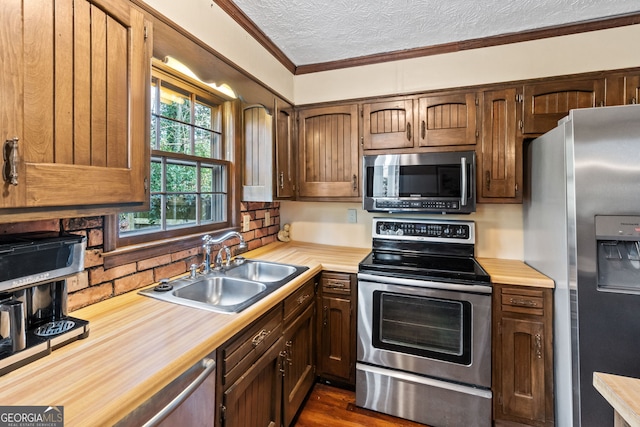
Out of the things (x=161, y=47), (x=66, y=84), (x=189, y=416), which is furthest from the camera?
(x=161, y=47)

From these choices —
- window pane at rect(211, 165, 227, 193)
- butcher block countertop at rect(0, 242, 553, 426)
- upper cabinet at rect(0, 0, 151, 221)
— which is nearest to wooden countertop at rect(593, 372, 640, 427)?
butcher block countertop at rect(0, 242, 553, 426)

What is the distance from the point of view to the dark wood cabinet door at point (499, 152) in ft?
6.54

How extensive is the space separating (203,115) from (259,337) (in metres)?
1.47

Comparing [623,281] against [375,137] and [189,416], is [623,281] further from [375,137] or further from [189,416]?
[189,416]

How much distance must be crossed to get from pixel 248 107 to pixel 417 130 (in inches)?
49.8

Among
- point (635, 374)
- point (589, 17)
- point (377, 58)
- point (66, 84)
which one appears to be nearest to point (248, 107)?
point (377, 58)

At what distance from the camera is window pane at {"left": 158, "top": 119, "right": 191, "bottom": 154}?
5.51ft

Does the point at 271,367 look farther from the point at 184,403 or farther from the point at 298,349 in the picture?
the point at 184,403

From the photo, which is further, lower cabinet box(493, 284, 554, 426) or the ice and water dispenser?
lower cabinet box(493, 284, 554, 426)

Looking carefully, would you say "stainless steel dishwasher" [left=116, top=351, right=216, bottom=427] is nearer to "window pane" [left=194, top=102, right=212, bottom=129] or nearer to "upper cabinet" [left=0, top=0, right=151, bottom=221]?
"upper cabinet" [left=0, top=0, right=151, bottom=221]

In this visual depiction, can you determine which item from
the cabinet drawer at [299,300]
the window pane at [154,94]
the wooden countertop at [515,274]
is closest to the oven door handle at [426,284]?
the wooden countertop at [515,274]

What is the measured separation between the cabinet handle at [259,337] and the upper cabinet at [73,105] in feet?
2.35

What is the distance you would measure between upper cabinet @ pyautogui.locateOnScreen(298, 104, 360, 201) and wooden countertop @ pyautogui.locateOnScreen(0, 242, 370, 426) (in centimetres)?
121

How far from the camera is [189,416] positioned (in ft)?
3.19
